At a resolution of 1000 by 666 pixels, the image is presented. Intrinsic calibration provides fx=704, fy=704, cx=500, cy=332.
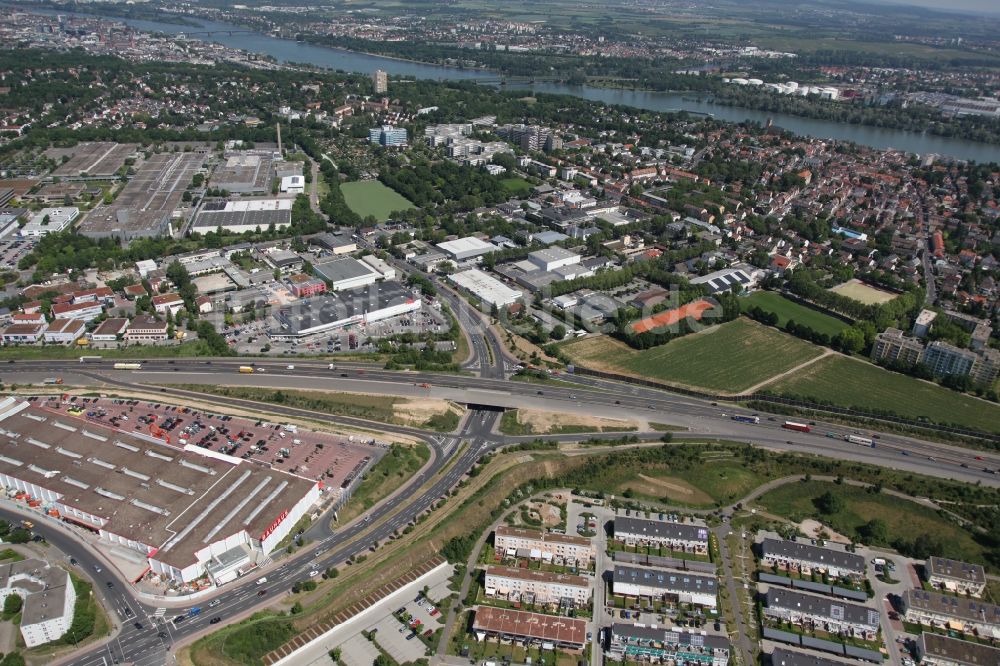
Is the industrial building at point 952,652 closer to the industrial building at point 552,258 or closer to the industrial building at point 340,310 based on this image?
the industrial building at point 340,310

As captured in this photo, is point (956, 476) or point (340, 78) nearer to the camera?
point (956, 476)

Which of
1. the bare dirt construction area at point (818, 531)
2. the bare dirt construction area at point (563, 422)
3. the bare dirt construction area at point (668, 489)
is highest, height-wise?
the bare dirt construction area at point (563, 422)

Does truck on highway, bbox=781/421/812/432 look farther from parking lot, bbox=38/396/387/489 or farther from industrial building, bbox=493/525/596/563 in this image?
parking lot, bbox=38/396/387/489

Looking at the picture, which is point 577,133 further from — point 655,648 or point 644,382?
point 655,648

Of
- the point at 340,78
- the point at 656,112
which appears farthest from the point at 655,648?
the point at 340,78

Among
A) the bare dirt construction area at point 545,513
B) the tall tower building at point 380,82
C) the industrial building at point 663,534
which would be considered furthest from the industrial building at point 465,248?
the tall tower building at point 380,82

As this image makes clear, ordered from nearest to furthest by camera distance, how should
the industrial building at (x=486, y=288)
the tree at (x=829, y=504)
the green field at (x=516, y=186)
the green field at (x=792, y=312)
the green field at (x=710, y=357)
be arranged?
the tree at (x=829, y=504), the green field at (x=710, y=357), the green field at (x=792, y=312), the industrial building at (x=486, y=288), the green field at (x=516, y=186)

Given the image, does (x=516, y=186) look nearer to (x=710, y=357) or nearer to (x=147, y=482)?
(x=710, y=357)
